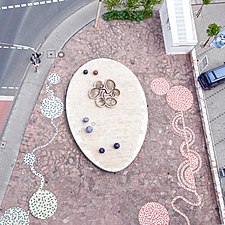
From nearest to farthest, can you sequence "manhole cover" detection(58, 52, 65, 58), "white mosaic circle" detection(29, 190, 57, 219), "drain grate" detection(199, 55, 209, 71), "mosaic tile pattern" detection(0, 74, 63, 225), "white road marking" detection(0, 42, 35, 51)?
"mosaic tile pattern" detection(0, 74, 63, 225) < "white mosaic circle" detection(29, 190, 57, 219) < "white road marking" detection(0, 42, 35, 51) < "manhole cover" detection(58, 52, 65, 58) < "drain grate" detection(199, 55, 209, 71)

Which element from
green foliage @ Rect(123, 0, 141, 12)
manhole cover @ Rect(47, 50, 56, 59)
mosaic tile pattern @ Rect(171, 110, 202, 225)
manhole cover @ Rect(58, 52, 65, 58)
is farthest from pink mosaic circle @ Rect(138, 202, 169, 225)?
green foliage @ Rect(123, 0, 141, 12)

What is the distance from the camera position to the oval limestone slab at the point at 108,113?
131ft

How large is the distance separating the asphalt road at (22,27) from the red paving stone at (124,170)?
3.52 metres

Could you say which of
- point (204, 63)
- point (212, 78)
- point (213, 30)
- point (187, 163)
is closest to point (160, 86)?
point (212, 78)

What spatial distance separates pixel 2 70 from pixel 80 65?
8957 mm

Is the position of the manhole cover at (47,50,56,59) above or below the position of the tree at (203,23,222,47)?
below

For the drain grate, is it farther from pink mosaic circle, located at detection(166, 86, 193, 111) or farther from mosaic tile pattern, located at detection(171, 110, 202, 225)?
mosaic tile pattern, located at detection(171, 110, 202, 225)

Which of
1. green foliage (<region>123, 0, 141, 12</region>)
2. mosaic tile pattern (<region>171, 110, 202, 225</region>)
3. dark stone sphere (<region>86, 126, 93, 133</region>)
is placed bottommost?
mosaic tile pattern (<region>171, 110, 202, 225</region>)

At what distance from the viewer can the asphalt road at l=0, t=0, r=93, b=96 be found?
42.3m

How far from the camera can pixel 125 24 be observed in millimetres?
46344

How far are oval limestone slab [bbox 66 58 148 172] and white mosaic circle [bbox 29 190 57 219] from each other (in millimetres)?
5767

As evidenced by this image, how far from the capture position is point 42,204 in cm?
3731

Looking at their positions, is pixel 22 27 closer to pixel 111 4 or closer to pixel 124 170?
pixel 111 4

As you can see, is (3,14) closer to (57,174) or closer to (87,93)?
(87,93)
